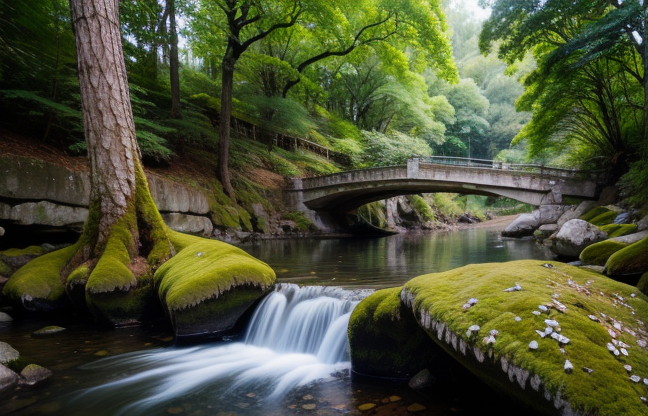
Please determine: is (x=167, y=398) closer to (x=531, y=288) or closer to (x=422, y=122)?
(x=531, y=288)

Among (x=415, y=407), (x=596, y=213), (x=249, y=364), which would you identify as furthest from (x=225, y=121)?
(x=596, y=213)

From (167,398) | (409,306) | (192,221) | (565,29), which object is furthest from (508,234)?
(167,398)

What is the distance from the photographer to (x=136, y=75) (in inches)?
608

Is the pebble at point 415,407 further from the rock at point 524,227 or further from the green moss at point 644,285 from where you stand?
the rock at point 524,227

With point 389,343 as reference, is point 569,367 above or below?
above

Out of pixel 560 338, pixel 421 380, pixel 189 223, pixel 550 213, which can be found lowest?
pixel 421 380

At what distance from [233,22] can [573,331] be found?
15033 mm

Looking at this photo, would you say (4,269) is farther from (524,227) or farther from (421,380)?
(524,227)

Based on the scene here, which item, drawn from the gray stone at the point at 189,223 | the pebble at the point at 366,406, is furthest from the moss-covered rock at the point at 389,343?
the gray stone at the point at 189,223

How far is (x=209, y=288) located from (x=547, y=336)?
4.02 metres

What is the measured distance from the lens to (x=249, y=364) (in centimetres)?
470

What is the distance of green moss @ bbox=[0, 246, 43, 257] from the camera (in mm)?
7319

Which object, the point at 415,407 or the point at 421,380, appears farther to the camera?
the point at 421,380

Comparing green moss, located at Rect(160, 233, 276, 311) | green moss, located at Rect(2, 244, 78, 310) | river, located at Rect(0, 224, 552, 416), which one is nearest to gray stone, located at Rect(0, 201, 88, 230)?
green moss, located at Rect(2, 244, 78, 310)
